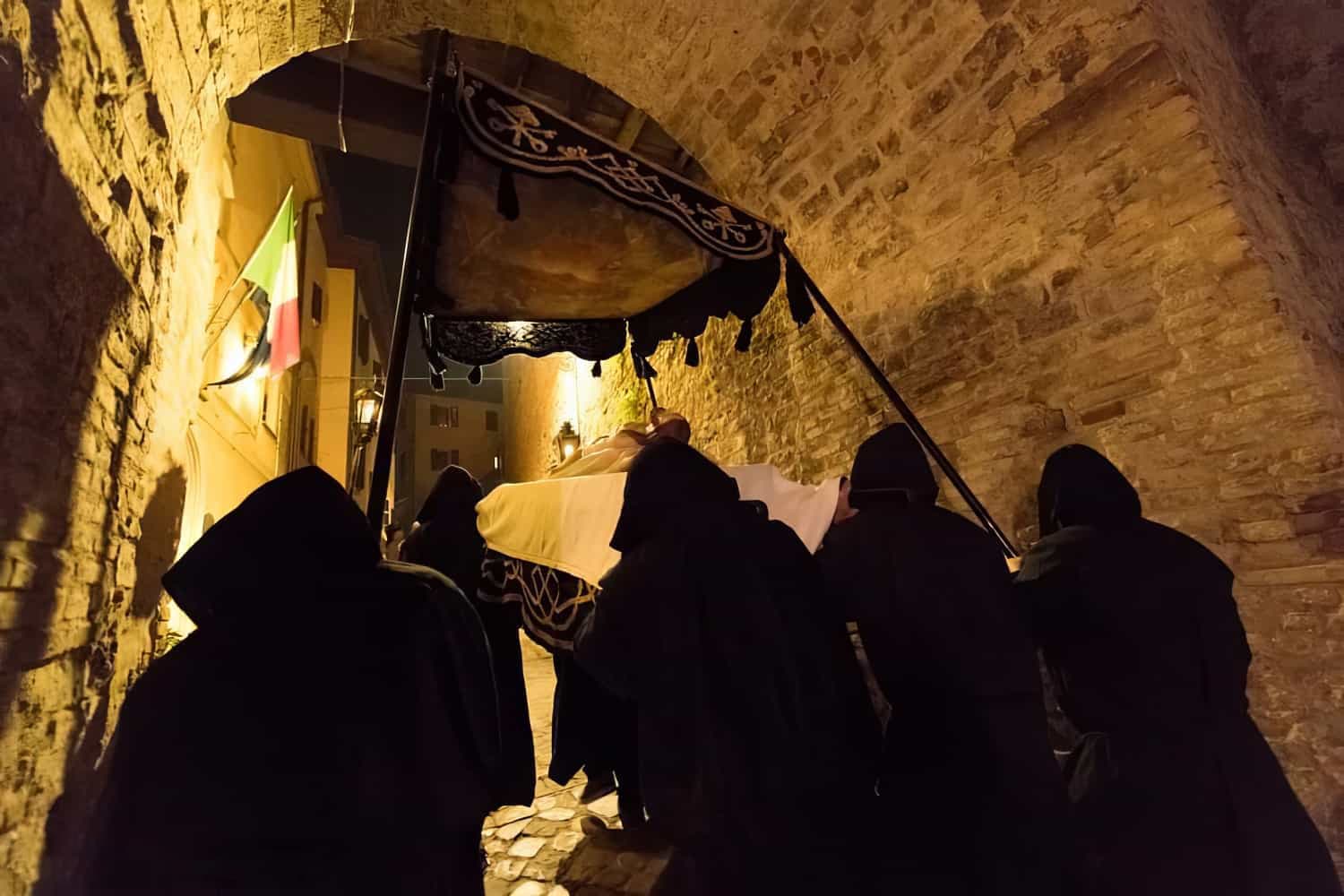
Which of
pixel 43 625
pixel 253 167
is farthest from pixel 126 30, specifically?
pixel 253 167

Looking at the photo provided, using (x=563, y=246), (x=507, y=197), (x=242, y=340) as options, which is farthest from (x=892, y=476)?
(x=242, y=340)

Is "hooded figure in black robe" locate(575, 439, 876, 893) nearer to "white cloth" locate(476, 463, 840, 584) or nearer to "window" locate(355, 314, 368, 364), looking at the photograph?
"white cloth" locate(476, 463, 840, 584)

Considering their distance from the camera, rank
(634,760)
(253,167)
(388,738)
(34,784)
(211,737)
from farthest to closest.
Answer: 1. (253,167)
2. (634,760)
3. (34,784)
4. (388,738)
5. (211,737)

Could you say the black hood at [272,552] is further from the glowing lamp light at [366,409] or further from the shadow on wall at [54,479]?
the glowing lamp light at [366,409]

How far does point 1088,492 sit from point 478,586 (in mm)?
2403

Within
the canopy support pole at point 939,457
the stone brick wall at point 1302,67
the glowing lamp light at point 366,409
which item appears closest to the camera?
the canopy support pole at point 939,457

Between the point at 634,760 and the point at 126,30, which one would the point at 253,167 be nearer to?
the point at 126,30

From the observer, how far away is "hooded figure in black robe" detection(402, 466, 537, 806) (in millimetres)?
1698

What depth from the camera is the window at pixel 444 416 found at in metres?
32.4

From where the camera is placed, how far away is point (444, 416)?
32.8 metres

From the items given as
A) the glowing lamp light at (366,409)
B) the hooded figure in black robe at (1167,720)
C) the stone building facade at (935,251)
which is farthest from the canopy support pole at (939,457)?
the glowing lamp light at (366,409)

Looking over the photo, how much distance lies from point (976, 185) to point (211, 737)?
13.2 feet

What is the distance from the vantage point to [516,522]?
7.52 ft

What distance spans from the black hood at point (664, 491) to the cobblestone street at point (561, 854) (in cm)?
158
